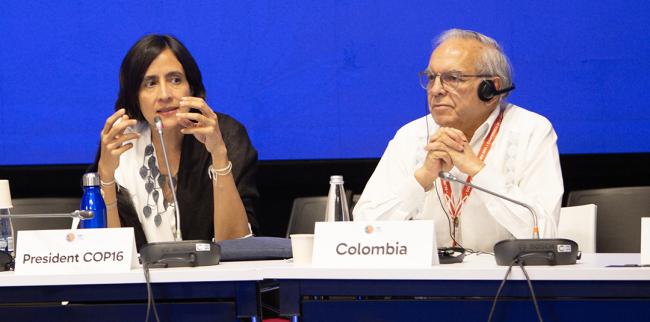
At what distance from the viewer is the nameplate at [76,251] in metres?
2.11

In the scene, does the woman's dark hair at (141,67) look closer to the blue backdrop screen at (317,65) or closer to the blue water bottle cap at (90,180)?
the blue water bottle cap at (90,180)

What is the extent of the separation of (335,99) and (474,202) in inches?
56.6

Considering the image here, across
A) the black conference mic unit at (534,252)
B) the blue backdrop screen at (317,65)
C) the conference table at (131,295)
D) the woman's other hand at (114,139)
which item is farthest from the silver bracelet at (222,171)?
the blue backdrop screen at (317,65)

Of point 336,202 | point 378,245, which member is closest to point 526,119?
point 336,202

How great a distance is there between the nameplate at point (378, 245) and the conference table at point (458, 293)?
0.05 meters

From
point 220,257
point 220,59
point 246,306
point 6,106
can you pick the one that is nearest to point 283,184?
point 220,59

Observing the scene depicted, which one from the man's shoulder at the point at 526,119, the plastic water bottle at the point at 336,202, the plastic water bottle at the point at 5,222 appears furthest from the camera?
the man's shoulder at the point at 526,119

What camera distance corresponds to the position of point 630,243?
3.11 metres

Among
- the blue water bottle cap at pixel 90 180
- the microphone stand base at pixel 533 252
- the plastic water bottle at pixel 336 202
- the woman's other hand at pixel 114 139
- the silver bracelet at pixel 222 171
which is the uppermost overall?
the woman's other hand at pixel 114 139

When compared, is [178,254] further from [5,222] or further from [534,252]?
[534,252]

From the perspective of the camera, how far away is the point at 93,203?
8.25ft

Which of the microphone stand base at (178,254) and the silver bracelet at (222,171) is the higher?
the silver bracelet at (222,171)

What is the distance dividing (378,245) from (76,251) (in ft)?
2.20

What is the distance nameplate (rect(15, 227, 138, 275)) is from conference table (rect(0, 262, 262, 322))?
0.18ft
